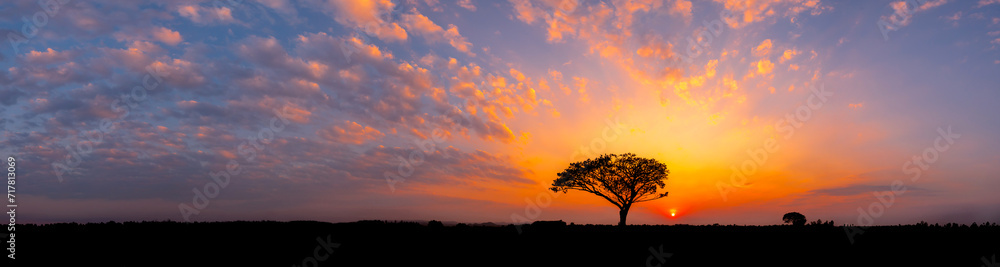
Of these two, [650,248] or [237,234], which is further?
[237,234]

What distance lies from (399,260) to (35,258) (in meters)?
11.3

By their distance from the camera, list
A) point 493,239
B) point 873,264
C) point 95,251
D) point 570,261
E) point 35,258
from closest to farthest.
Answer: point 873,264
point 570,261
point 35,258
point 95,251
point 493,239

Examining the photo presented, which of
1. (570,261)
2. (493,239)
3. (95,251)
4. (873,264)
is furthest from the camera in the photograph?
(493,239)

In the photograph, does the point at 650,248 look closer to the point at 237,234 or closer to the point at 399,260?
the point at 399,260

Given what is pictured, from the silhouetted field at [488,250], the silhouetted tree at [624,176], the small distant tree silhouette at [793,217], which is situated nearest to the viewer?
the silhouetted field at [488,250]

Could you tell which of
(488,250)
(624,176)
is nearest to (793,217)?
(624,176)

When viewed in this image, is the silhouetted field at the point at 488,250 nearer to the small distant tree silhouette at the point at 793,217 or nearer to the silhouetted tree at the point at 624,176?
the silhouetted tree at the point at 624,176

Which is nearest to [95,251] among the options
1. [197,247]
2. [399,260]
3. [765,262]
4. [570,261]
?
[197,247]

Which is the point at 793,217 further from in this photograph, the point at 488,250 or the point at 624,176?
the point at 488,250

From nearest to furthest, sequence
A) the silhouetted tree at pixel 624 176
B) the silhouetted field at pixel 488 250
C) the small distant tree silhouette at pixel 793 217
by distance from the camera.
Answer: the silhouetted field at pixel 488 250
the silhouetted tree at pixel 624 176
the small distant tree silhouette at pixel 793 217

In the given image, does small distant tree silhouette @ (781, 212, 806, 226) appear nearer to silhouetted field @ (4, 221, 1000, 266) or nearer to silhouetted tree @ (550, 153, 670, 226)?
silhouetted tree @ (550, 153, 670, 226)

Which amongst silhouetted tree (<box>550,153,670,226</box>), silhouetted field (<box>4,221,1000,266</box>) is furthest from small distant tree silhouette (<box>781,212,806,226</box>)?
silhouetted field (<box>4,221,1000,266</box>)

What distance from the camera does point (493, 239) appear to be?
19.7 meters

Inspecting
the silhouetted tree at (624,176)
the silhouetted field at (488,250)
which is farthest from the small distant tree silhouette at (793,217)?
the silhouetted field at (488,250)
